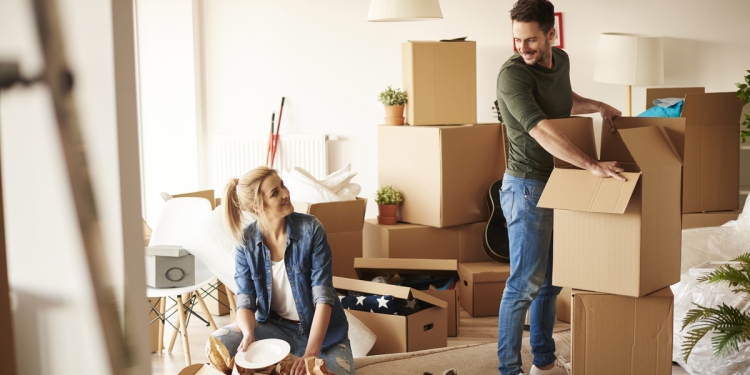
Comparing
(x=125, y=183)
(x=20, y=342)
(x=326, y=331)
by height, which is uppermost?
(x=125, y=183)

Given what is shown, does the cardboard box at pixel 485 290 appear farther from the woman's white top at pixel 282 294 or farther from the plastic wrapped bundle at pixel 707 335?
the woman's white top at pixel 282 294

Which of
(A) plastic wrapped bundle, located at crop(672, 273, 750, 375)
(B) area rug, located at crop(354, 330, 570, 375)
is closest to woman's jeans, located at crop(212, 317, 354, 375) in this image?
(B) area rug, located at crop(354, 330, 570, 375)

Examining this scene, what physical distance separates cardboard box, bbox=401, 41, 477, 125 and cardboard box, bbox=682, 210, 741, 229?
3.94 feet

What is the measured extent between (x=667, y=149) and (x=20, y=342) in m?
1.92

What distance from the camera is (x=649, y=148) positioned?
6.39ft

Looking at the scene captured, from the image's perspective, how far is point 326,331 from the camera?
7.06ft

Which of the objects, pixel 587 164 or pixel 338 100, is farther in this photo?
pixel 338 100

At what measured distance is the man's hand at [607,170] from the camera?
1.87 meters

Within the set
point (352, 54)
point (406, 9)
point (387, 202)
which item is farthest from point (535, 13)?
point (352, 54)

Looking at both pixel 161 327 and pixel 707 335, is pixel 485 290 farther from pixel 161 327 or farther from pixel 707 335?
pixel 161 327

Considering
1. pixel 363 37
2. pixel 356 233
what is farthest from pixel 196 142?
pixel 356 233

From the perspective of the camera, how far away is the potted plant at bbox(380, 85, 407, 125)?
3.83 meters

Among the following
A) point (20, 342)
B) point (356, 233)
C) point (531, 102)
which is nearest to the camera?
point (20, 342)

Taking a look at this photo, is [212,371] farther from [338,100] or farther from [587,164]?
[338,100]
